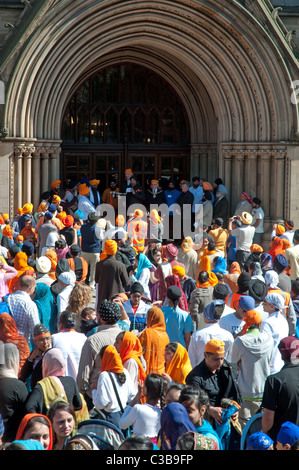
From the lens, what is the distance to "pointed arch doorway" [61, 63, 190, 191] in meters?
19.1

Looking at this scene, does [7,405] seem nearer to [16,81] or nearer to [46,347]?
[46,347]

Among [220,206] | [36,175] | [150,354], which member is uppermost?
[36,175]

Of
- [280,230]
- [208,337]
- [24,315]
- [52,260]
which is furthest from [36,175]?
[208,337]

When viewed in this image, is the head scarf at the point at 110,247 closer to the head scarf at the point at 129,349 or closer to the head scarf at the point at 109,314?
the head scarf at the point at 109,314

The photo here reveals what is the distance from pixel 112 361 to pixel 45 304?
2538mm

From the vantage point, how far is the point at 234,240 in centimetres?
1377

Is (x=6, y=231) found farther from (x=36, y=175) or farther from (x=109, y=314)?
(x=109, y=314)

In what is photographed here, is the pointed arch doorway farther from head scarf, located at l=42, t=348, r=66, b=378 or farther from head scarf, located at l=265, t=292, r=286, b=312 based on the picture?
head scarf, located at l=42, t=348, r=66, b=378

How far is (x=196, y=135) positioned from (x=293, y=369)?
13778 mm

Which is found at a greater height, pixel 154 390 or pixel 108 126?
pixel 108 126

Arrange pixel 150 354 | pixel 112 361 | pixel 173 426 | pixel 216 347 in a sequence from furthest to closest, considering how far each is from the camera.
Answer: pixel 150 354, pixel 216 347, pixel 112 361, pixel 173 426

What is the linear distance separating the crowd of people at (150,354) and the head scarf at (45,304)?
0.5 inches

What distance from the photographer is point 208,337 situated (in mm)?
7504
